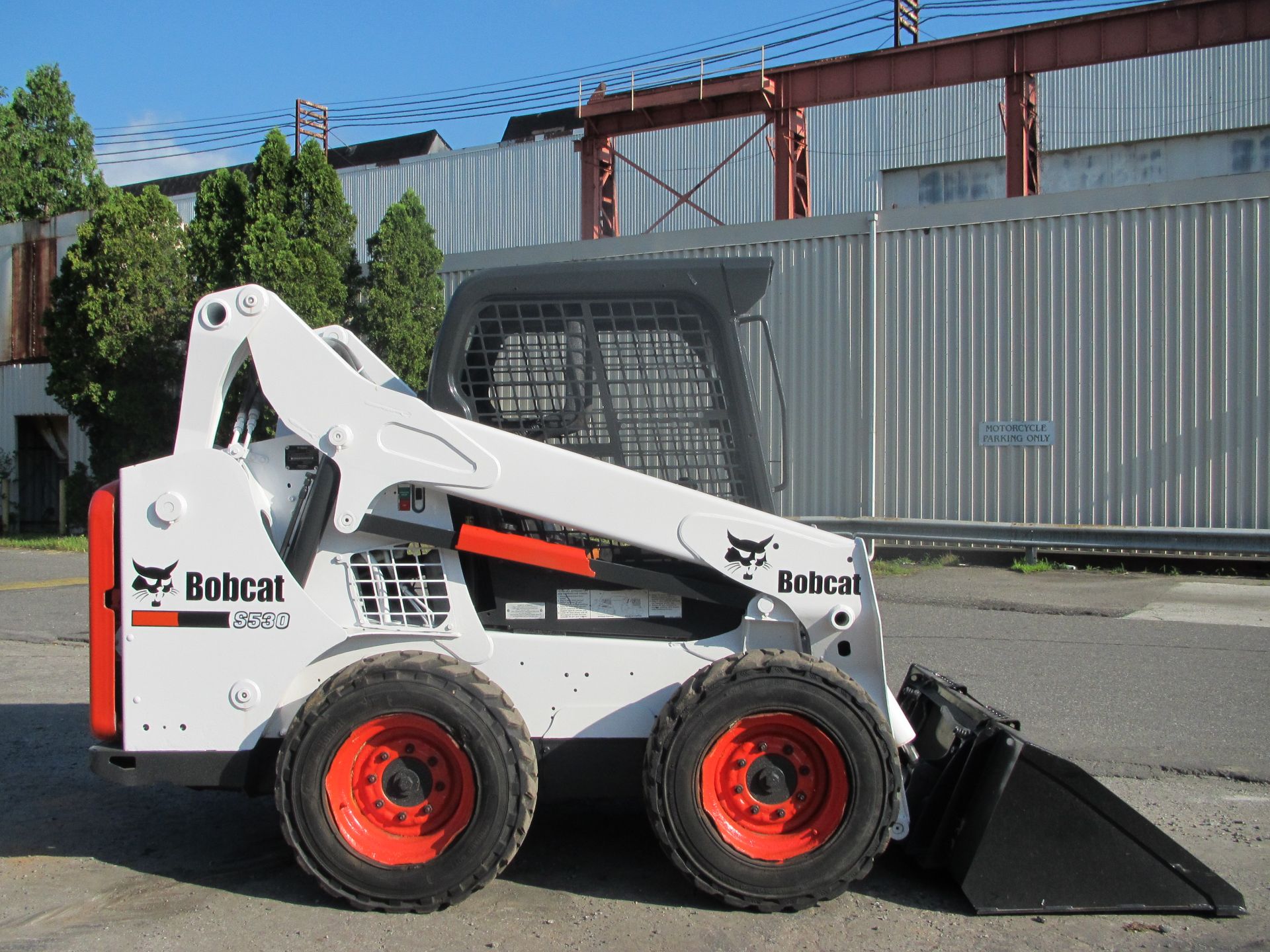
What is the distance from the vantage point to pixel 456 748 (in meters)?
3.91

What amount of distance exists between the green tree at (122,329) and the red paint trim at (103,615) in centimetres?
1581

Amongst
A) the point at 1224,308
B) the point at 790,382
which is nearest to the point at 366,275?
the point at 790,382

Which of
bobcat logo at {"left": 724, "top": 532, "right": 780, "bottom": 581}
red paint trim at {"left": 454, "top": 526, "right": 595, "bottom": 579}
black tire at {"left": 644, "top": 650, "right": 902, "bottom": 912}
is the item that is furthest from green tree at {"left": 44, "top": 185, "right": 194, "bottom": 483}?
black tire at {"left": 644, "top": 650, "right": 902, "bottom": 912}

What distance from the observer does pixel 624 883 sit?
4242mm

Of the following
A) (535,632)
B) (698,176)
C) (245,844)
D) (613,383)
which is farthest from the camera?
(698,176)

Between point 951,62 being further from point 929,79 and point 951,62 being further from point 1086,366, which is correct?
point 1086,366

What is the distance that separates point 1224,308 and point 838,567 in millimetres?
12722

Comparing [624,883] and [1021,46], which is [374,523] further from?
[1021,46]

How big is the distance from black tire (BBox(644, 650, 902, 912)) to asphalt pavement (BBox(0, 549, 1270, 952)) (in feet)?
0.46

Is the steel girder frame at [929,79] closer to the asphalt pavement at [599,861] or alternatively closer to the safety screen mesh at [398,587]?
the asphalt pavement at [599,861]

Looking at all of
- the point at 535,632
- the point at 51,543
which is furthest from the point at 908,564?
the point at 51,543

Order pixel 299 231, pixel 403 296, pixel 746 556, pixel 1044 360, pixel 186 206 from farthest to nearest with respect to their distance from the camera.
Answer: pixel 186 206, pixel 403 296, pixel 299 231, pixel 1044 360, pixel 746 556

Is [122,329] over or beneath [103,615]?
over

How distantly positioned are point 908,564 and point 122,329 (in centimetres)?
1336
